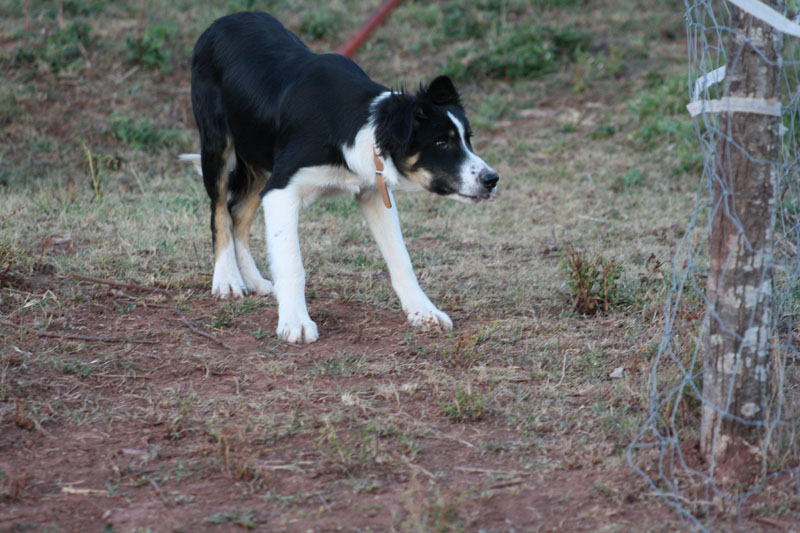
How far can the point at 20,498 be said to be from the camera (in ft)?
10.3

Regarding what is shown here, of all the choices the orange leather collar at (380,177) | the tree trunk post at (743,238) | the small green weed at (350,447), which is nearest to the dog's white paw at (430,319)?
the orange leather collar at (380,177)

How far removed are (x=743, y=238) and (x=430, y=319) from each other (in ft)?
6.98

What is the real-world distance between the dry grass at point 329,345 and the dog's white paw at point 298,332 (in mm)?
98

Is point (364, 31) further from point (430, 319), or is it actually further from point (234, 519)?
point (234, 519)

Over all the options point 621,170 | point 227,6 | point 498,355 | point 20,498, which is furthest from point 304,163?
point 227,6

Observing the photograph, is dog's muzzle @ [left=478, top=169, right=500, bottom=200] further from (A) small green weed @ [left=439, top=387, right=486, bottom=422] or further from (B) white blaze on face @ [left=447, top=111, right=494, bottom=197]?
(A) small green weed @ [left=439, top=387, right=486, bottom=422]

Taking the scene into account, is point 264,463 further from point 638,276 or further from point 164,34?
point 164,34

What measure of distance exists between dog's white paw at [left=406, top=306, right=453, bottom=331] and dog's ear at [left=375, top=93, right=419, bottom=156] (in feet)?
3.08

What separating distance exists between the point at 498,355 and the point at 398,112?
1.34m

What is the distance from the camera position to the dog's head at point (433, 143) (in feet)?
14.8

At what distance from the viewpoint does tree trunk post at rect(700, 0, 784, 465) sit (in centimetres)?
308

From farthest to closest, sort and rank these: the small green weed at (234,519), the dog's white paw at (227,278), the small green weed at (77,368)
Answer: the dog's white paw at (227,278), the small green weed at (77,368), the small green weed at (234,519)

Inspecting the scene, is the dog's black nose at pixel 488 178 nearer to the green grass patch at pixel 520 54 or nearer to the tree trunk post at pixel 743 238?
the tree trunk post at pixel 743 238

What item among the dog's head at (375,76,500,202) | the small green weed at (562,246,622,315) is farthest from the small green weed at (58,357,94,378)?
the small green weed at (562,246,622,315)
